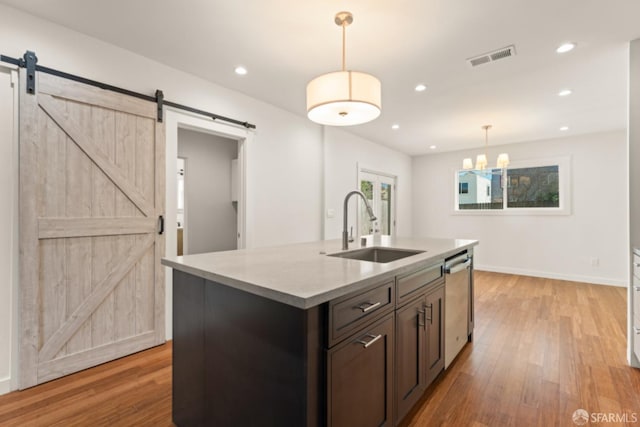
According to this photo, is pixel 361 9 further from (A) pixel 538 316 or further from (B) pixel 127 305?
(A) pixel 538 316

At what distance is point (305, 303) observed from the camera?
0.97 m

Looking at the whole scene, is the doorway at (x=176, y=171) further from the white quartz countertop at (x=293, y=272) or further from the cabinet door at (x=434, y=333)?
the cabinet door at (x=434, y=333)

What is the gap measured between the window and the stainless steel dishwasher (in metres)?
4.02

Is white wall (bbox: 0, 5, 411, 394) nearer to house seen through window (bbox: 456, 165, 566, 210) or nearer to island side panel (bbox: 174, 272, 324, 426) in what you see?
island side panel (bbox: 174, 272, 324, 426)

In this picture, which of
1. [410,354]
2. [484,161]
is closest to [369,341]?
[410,354]

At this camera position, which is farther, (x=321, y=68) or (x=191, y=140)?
(x=191, y=140)

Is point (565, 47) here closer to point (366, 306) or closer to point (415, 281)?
point (415, 281)

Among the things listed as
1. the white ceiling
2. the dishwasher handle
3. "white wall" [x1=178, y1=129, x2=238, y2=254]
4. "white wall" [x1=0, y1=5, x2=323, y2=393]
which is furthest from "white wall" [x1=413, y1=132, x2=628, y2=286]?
"white wall" [x1=178, y1=129, x2=238, y2=254]

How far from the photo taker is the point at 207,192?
4781 mm

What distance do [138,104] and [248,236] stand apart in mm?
1626

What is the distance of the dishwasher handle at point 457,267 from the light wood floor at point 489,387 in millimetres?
724

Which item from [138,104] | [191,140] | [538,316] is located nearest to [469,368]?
[538,316]

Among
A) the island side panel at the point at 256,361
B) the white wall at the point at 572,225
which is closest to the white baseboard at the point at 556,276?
the white wall at the point at 572,225

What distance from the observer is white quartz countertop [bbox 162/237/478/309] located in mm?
1062
